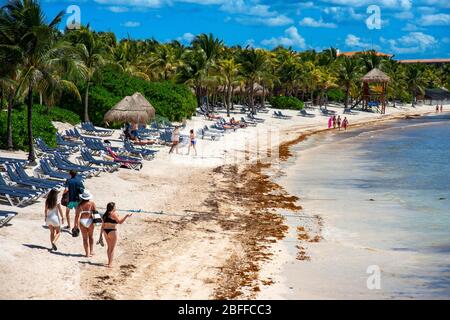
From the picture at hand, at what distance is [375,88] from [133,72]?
44.8m

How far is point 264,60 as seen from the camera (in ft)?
175

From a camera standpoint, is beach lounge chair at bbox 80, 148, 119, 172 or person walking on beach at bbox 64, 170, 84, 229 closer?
person walking on beach at bbox 64, 170, 84, 229

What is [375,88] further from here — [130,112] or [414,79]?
[130,112]

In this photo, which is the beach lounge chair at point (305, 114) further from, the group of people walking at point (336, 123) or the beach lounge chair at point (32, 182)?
the beach lounge chair at point (32, 182)

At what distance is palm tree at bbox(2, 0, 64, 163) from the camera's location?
728 inches

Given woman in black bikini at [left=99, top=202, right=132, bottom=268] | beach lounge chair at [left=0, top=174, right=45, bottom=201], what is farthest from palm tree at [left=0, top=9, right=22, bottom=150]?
woman in black bikini at [left=99, top=202, right=132, bottom=268]

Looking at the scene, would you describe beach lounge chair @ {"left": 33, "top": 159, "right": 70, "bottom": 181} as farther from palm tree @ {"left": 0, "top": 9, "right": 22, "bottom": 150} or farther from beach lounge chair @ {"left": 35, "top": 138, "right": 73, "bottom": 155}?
beach lounge chair @ {"left": 35, "top": 138, "right": 73, "bottom": 155}

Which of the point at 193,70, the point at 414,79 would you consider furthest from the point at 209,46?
the point at 414,79

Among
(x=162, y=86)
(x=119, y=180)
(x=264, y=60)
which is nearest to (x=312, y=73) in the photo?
(x=264, y=60)

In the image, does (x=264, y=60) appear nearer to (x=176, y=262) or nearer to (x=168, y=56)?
(x=168, y=56)

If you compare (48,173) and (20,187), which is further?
(48,173)

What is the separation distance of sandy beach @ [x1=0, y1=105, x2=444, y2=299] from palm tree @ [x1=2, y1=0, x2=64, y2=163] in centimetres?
389

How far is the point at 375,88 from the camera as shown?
3169 inches
